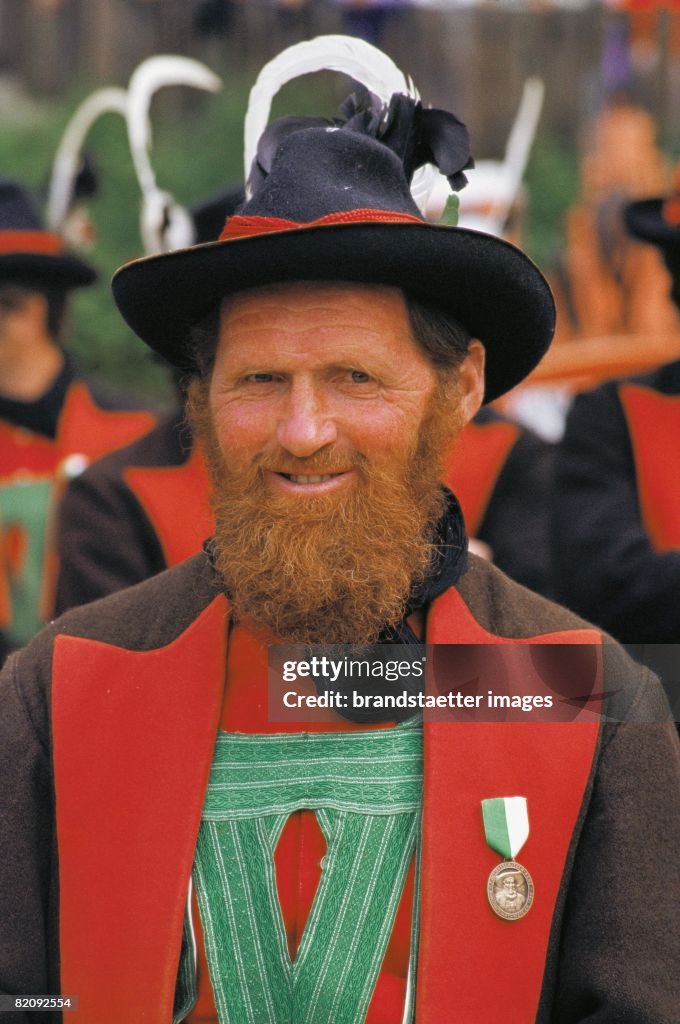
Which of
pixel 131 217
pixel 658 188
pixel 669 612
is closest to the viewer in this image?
pixel 669 612

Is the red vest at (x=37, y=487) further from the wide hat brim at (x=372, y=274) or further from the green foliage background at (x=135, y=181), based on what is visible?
the green foliage background at (x=135, y=181)

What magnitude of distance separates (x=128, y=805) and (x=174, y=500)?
1.92 m

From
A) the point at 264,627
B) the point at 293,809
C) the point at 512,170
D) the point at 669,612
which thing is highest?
the point at 512,170

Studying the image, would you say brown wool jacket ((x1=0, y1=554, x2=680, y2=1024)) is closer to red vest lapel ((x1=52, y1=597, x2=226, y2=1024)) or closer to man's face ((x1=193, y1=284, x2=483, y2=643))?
red vest lapel ((x1=52, y1=597, x2=226, y2=1024))

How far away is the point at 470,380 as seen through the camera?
2.95 meters

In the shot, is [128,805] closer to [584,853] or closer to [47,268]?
[584,853]

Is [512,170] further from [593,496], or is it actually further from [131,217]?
[131,217]

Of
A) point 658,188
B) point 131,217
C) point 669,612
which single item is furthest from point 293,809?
point 131,217

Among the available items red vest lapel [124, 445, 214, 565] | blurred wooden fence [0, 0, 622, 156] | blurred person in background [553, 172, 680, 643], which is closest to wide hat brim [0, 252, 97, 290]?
red vest lapel [124, 445, 214, 565]

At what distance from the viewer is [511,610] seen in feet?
9.28

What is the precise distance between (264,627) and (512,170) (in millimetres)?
4495

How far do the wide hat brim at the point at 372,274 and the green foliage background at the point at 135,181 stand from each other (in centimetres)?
839

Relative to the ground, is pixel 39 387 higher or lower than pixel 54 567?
higher

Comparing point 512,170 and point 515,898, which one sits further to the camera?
point 512,170
